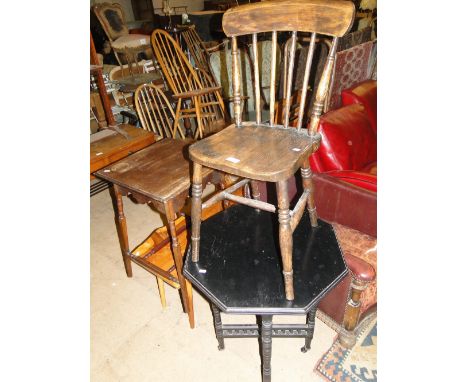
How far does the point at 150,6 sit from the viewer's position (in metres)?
9.59

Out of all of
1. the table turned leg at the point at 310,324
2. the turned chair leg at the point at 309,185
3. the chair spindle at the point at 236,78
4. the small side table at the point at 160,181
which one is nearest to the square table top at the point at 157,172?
the small side table at the point at 160,181

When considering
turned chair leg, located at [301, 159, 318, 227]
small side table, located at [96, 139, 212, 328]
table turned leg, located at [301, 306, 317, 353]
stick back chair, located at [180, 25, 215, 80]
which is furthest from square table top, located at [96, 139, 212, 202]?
stick back chair, located at [180, 25, 215, 80]

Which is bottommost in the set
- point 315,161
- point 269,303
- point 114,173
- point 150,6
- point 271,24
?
point 269,303

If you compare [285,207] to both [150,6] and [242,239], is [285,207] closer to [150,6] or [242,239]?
[242,239]

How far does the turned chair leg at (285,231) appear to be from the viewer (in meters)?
1.00

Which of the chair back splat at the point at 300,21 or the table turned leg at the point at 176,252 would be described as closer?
the chair back splat at the point at 300,21

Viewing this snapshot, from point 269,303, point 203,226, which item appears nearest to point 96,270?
point 203,226

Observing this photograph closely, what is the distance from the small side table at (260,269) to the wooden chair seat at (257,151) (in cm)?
39

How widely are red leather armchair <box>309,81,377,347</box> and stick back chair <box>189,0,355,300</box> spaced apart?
39cm

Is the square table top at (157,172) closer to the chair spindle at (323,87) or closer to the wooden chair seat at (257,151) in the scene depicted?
the wooden chair seat at (257,151)

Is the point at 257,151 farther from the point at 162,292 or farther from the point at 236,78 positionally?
the point at 162,292

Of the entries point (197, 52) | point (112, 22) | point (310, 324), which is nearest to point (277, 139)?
point (310, 324)
